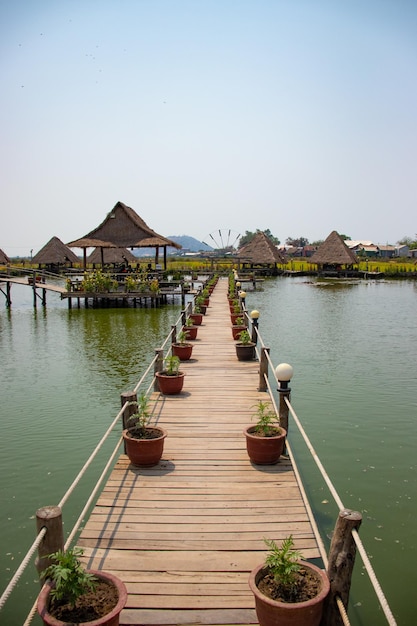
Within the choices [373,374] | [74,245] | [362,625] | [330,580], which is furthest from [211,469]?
[74,245]

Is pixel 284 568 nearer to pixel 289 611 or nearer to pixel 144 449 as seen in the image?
pixel 289 611

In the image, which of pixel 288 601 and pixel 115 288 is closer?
pixel 288 601

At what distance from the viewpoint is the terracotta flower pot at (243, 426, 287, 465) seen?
20.2 feet

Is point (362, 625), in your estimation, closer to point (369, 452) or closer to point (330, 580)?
point (330, 580)

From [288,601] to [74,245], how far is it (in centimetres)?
3094

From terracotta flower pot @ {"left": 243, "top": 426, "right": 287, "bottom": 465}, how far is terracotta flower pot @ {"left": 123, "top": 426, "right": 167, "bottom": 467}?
3.66 feet

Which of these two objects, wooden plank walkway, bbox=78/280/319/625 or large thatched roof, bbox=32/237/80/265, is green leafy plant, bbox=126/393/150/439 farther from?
large thatched roof, bbox=32/237/80/265

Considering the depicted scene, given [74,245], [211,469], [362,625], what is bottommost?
[362,625]

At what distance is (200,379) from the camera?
34.6ft

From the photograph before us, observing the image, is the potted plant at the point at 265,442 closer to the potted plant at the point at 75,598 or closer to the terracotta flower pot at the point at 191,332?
the potted plant at the point at 75,598

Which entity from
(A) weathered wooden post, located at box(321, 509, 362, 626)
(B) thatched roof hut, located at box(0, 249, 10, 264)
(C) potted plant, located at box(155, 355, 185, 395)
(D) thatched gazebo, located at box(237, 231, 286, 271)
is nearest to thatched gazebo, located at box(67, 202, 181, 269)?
(B) thatched roof hut, located at box(0, 249, 10, 264)

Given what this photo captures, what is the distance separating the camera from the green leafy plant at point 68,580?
3.29 m

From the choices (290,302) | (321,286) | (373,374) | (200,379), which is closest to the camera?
(200,379)

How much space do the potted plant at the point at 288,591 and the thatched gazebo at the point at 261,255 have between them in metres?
50.8
